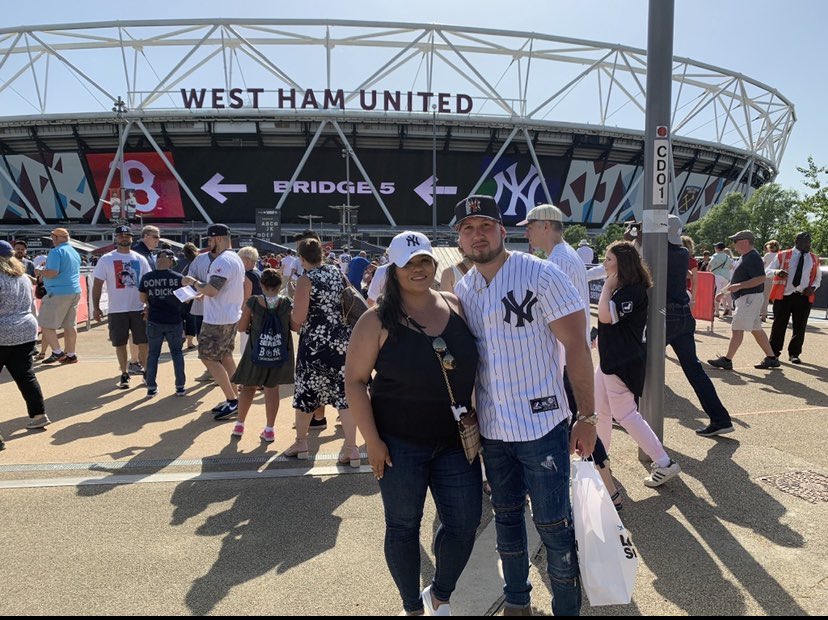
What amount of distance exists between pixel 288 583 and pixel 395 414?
1212 millimetres

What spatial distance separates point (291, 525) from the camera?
3295 millimetres

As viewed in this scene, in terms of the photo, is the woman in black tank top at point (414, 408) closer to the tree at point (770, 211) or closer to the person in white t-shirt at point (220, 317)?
the person in white t-shirt at point (220, 317)

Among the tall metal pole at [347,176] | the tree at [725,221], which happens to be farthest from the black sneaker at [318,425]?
the tree at [725,221]

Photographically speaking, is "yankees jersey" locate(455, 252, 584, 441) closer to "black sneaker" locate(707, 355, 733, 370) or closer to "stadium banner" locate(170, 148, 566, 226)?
"black sneaker" locate(707, 355, 733, 370)

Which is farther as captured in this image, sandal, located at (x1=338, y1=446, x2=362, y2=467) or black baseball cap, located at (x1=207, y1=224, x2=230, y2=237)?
black baseball cap, located at (x1=207, y1=224, x2=230, y2=237)

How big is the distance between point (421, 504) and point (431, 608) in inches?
20.8

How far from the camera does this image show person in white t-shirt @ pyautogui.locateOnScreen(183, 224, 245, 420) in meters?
5.63

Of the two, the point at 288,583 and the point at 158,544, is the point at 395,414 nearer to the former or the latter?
the point at 288,583

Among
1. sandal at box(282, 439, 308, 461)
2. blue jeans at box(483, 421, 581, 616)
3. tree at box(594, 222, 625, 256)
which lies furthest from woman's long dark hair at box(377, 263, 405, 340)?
tree at box(594, 222, 625, 256)

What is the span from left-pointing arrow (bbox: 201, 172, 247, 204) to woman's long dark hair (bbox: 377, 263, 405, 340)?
1556 inches

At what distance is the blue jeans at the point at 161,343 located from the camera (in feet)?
21.0

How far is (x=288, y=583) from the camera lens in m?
2.66

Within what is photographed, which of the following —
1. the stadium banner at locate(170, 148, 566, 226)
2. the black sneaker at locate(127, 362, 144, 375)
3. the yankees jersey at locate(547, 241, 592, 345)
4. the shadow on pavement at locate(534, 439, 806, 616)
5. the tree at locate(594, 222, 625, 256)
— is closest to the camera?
the shadow on pavement at locate(534, 439, 806, 616)

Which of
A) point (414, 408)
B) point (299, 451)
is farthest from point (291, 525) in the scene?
point (414, 408)
